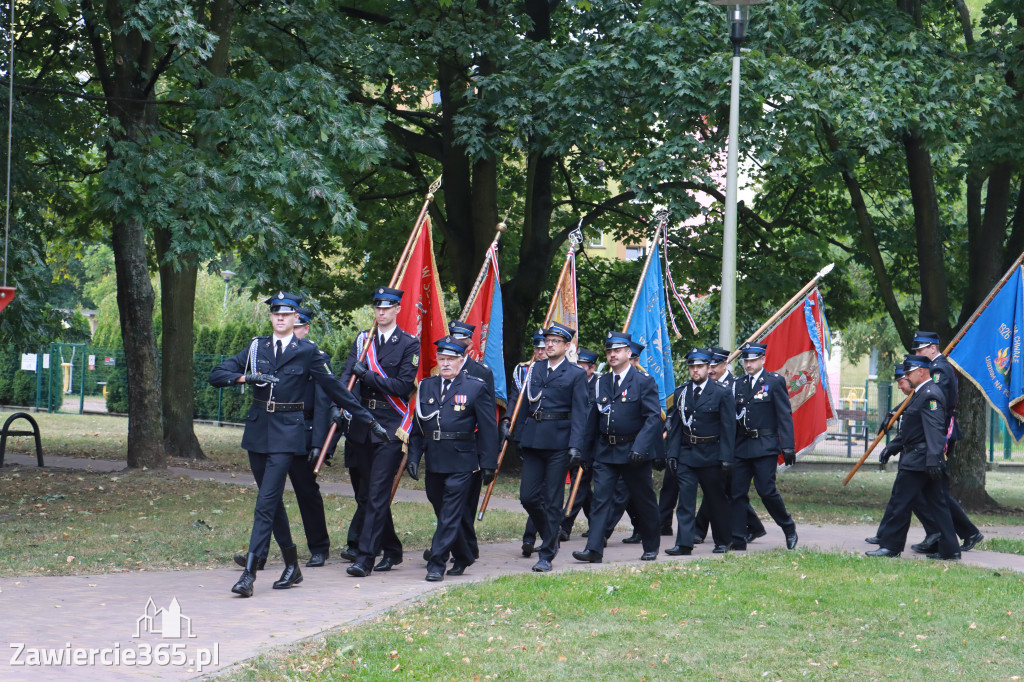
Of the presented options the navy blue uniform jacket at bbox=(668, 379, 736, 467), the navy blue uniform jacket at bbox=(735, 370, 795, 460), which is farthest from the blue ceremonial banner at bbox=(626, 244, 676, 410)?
the navy blue uniform jacket at bbox=(668, 379, 736, 467)

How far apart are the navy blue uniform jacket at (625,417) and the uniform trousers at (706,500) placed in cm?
86

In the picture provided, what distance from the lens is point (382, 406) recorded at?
10.5 m

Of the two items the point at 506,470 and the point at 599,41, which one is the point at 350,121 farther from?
the point at 506,470

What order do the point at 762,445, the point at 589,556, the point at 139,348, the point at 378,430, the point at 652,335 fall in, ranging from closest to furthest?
the point at 378,430, the point at 589,556, the point at 762,445, the point at 652,335, the point at 139,348

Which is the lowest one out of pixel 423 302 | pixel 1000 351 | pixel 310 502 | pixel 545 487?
pixel 310 502

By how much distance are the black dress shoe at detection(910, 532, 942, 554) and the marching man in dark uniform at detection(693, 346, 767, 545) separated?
1.65 m

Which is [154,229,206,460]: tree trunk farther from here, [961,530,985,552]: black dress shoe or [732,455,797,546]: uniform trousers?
[961,530,985,552]: black dress shoe

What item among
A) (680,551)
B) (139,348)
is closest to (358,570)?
Result: (680,551)

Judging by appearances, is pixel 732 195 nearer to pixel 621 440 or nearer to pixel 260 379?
pixel 621 440

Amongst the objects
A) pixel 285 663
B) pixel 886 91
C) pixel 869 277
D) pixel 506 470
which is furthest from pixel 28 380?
pixel 285 663

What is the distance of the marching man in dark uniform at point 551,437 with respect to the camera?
10.8 m

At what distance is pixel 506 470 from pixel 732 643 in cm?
1434

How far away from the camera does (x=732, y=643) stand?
25.3 ft

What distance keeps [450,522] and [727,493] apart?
3.55m
